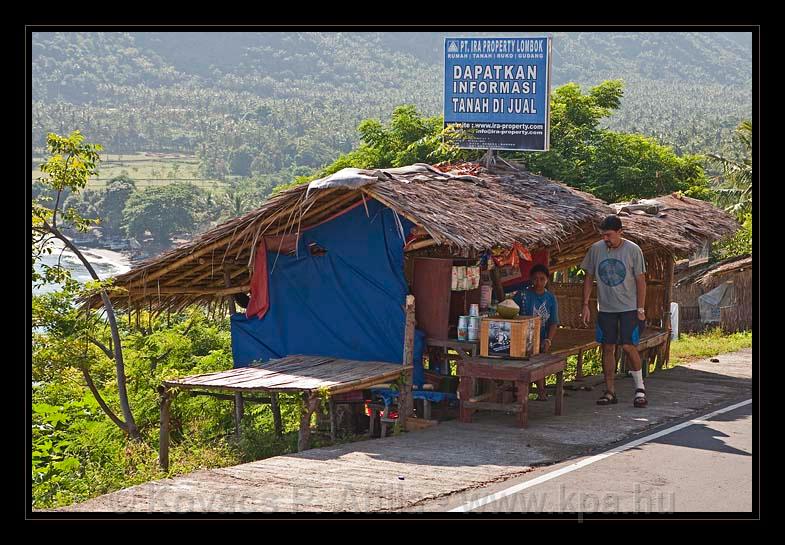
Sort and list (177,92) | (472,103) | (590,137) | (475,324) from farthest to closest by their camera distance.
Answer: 1. (177,92)
2. (590,137)
3. (472,103)
4. (475,324)

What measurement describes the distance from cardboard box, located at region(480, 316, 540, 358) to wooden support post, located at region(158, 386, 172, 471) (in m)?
3.20

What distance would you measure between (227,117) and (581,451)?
4568 inches

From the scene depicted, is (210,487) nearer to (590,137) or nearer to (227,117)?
(590,137)

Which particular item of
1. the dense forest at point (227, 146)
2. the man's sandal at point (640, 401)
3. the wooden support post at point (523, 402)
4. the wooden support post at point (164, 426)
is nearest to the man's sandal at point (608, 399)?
the man's sandal at point (640, 401)

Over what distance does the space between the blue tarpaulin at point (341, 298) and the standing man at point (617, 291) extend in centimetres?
202

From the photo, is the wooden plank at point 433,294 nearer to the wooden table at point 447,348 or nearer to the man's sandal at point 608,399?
the wooden table at point 447,348

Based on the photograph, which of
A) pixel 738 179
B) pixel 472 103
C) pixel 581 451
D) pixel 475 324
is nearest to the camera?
pixel 581 451

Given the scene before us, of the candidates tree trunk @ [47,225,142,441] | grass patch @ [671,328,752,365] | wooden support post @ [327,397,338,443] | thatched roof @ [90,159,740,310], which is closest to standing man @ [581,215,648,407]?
thatched roof @ [90,159,740,310]

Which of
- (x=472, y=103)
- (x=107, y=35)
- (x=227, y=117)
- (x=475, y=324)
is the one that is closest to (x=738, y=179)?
(x=472, y=103)

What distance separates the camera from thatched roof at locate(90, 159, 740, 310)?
10.6 meters

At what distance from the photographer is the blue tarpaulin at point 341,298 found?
1140cm

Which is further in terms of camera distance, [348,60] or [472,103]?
[348,60]

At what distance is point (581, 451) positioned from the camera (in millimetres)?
9289

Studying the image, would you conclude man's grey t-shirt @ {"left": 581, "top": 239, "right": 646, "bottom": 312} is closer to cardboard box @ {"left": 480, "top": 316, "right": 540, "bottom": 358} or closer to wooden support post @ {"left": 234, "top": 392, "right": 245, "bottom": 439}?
cardboard box @ {"left": 480, "top": 316, "right": 540, "bottom": 358}
